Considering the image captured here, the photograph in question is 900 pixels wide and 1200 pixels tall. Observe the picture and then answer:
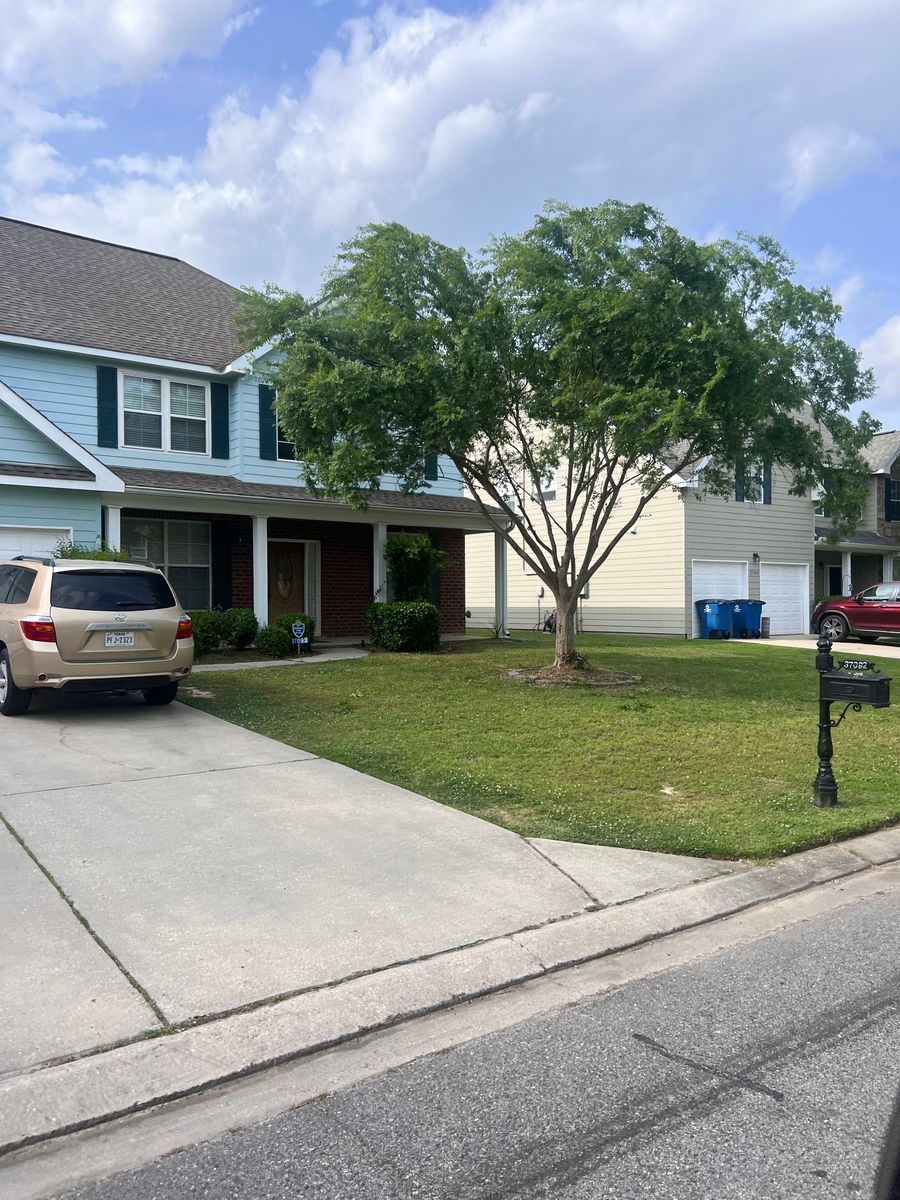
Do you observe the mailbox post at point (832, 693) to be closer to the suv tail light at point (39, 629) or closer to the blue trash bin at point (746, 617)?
the suv tail light at point (39, 629)

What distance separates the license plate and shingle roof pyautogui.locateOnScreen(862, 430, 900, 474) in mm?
28388

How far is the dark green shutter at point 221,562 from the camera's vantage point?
55.9 ft

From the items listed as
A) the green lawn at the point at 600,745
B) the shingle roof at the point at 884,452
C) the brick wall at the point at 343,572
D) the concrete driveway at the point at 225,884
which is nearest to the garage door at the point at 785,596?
the shingle roof at the point at 884,452

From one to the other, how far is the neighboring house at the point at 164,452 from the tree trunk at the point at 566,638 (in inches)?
114

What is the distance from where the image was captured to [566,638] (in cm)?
1349

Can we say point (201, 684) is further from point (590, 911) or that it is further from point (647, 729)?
point (590, 911)

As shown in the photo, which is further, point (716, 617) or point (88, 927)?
point (716, 617)

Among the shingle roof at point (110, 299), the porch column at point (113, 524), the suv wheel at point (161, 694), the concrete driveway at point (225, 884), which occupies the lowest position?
the concrete driveway at point (225, 884)

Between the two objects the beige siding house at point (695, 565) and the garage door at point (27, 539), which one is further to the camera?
the beige siding house at point (695, 565)

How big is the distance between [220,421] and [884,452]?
25.5 metres

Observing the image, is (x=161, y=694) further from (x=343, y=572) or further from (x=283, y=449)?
(x=343, y=572)

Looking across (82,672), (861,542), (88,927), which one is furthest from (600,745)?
(861,542)

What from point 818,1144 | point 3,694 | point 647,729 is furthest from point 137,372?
point 818,1144

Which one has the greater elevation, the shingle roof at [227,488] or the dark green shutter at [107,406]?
the dark green shutter at [107,406]
